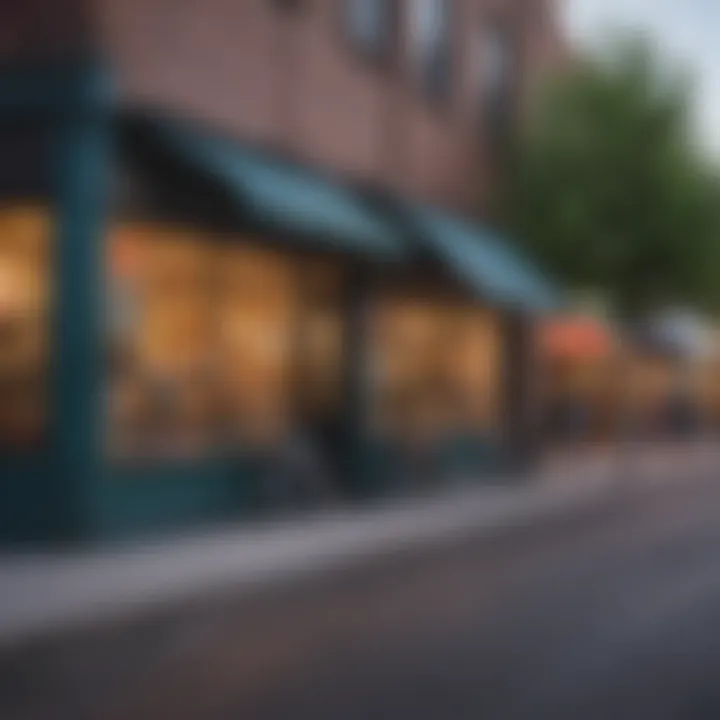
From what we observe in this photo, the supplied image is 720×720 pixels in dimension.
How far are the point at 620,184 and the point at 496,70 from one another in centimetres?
294

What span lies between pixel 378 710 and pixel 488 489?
18.7 meters

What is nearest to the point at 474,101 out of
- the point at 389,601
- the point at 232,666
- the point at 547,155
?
the point at 547,155

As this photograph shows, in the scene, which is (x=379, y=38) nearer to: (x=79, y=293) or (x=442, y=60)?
(x=442, y=60)

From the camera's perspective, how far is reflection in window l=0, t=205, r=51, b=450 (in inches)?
725

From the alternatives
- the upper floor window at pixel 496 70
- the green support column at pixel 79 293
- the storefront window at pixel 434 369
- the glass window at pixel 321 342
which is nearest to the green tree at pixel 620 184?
the upper floor window at pixel 496 70

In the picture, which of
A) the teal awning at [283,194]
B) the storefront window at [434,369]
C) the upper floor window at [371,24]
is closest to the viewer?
the teal awning at [283,194]

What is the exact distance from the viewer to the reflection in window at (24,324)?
60.4 feet

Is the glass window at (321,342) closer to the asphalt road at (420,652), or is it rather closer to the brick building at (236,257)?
the brick building at (236,257)

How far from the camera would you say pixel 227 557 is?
54.9 ft

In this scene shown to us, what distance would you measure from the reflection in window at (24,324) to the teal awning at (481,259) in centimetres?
764

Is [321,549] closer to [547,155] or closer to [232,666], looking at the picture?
[232,666]

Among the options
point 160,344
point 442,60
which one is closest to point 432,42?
point 442,60

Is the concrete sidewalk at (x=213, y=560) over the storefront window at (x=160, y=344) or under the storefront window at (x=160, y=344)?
under

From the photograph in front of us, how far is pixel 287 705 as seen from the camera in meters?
9.02
